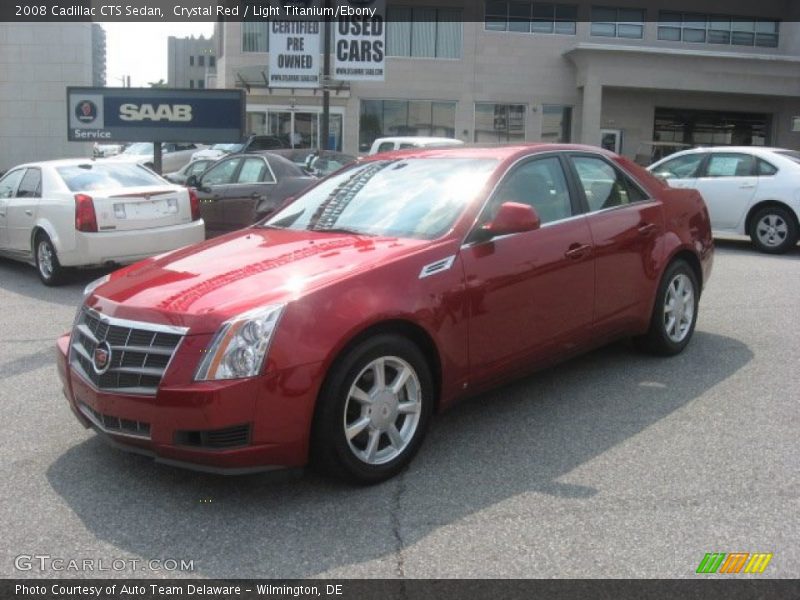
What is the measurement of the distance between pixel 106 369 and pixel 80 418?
446 millimetres

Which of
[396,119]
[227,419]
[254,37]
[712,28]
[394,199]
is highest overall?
[712,28]

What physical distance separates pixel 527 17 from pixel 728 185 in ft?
77.6

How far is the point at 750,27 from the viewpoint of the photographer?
35.2 metres

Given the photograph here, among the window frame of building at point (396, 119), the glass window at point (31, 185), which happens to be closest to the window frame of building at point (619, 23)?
the window frame of building at point (396, 119)

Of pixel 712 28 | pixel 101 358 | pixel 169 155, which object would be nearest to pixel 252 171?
pixel 101 358

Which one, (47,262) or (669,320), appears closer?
(669,320)

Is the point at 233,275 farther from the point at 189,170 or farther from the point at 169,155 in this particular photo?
the point at 169,155

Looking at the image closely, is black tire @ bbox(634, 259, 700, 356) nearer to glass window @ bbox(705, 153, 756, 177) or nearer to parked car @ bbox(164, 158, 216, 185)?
glass window @ bbox(705, 153, 756, 177)

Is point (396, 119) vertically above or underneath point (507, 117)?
underneath

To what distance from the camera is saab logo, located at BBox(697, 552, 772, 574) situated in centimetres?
307

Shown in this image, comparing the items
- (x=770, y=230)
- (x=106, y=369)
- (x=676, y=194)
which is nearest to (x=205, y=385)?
(x=106, y=369)

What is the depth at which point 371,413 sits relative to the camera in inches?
149

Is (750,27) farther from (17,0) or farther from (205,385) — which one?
(205,385)

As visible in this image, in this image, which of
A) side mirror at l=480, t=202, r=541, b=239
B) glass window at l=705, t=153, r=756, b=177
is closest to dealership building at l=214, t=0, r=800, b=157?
glass window at l=705, t=153, r=756, b=177
